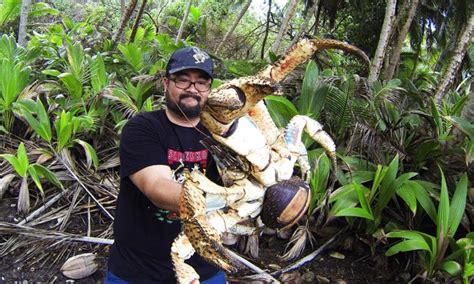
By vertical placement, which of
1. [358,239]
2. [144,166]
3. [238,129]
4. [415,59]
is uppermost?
[415,59]

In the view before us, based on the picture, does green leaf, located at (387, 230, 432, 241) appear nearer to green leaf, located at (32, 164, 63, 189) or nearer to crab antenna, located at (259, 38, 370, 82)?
crab antenna, located at (259, 38, 370, 82)

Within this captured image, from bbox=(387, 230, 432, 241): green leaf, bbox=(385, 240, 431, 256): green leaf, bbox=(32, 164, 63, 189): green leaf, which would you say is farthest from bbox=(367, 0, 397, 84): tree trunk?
bbox=(32, 164, 63, 189): green leaf

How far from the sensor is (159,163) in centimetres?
158

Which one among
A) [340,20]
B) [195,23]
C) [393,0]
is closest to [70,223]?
[393,0]

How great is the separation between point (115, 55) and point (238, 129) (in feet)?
15.3

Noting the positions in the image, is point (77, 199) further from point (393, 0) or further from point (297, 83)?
point (393, 0)

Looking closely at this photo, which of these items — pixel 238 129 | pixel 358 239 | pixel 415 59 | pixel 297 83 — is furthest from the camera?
pixel 415 59

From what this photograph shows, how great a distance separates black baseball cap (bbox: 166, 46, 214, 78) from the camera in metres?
1.56

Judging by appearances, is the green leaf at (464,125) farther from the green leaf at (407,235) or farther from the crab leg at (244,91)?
the crab leg at (244,91)

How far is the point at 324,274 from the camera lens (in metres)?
3.13

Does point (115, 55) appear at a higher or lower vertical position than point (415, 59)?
lower

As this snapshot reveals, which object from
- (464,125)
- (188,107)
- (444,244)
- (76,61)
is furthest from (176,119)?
(76,61)

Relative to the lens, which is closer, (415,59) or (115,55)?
(115,55)

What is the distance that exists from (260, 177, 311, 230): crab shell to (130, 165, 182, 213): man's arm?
258mm
